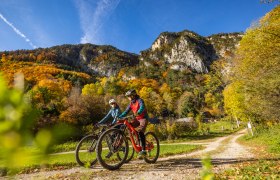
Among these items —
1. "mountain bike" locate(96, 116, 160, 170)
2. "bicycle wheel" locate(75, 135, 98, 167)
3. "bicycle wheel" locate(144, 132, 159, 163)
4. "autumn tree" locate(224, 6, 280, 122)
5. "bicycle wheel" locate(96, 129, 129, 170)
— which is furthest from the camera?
"autumn tree" locate(224, 6, 280, 122)

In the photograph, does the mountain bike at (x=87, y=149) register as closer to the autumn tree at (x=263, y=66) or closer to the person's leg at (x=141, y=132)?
the person's leg at (x=141, y=132)

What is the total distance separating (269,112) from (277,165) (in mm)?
14080

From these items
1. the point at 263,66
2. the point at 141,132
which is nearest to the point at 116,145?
the point at 141,132

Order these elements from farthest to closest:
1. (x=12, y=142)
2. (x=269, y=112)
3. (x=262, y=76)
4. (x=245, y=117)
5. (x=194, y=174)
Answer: (x=245, y=117) → (x=269, y=112) → (x=262, y=76) → (x=194, y=174) → (x=12, y=142)

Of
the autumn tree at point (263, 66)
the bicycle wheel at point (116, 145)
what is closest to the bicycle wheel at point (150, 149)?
the bicycle wheel at point (116, 145)

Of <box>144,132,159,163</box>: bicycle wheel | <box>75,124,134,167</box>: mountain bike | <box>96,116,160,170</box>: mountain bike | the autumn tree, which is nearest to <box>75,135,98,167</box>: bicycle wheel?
<box>75,124,134,167</box>: mountain bike

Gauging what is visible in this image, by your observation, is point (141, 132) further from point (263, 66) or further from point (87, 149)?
point (263, 66)

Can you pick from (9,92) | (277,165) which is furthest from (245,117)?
(9,92)

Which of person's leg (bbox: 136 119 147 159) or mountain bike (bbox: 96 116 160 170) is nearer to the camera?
mountain bike (bbox: 96 116 160 170)

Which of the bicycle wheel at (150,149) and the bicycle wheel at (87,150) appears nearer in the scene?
the bicycle wheel at (87,150)

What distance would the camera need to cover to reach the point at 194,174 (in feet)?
22.3

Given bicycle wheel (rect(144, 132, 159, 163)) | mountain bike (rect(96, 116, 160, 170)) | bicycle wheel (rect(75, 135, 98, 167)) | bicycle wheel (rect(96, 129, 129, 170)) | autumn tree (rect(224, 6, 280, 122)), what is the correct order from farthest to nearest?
autumn tree (rect(224, 6, 280, 122)) < bicycle wheel (rect(144, 132, 159, 163)) < bicycle wheel (rect(75, 135, 98, 167)) < bicycle wheel (rect(96, 129, 129, 170)) < mountain bike (rect(96, 116, 160, 170))

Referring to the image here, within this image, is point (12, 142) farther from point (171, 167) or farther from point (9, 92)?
point (171, 167)

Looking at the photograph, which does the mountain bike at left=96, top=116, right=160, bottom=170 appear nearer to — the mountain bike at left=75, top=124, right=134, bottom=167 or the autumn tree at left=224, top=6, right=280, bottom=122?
the mountain bike at left=75, top=124, right=134, bottom=167
